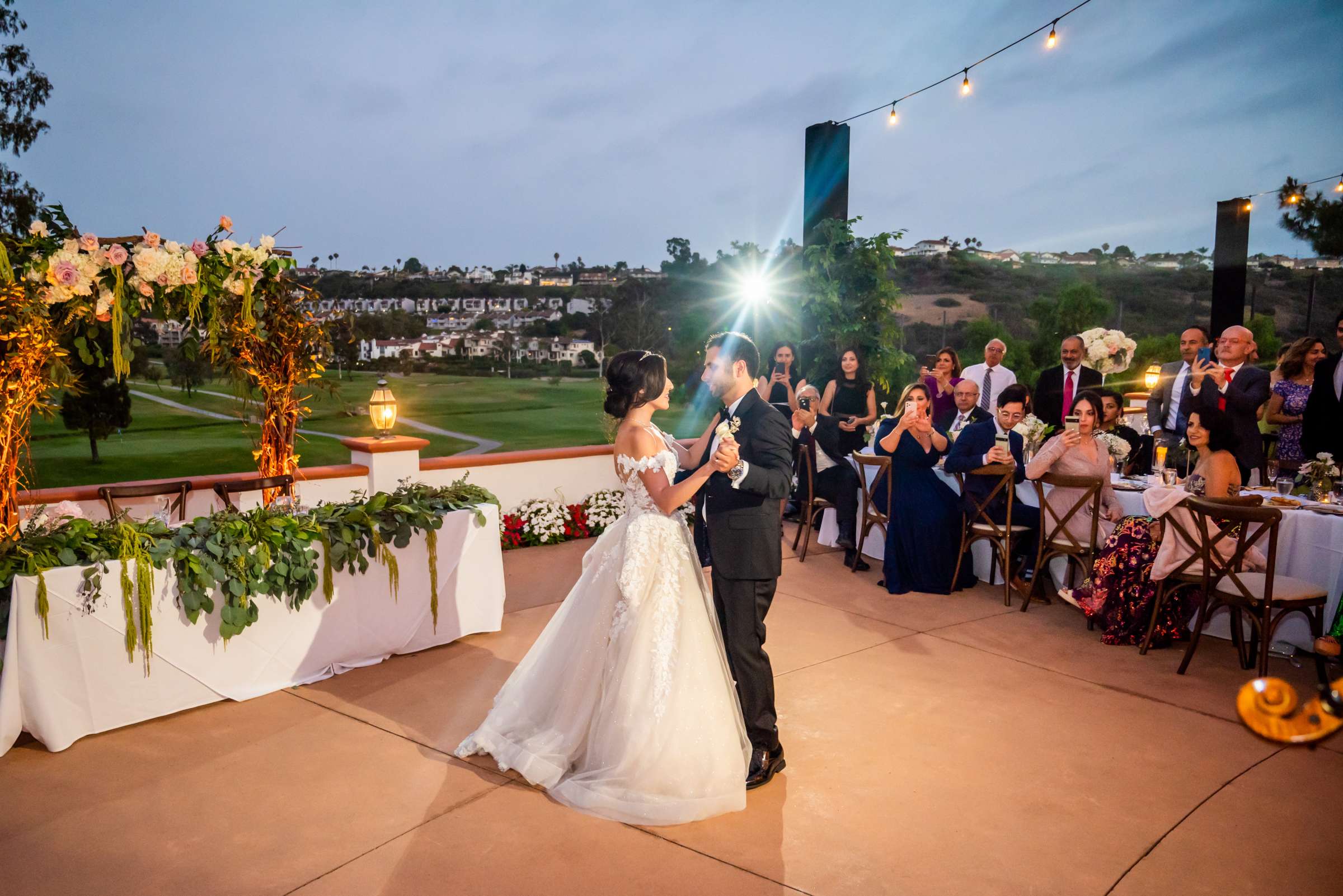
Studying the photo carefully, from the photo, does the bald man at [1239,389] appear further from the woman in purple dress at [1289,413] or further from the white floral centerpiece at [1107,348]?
the white floral centerpiece at [1107,348]

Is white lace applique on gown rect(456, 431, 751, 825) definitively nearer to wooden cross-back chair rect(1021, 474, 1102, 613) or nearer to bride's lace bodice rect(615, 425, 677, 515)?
bride's lace bodice rect(615, 425, 677, 515)

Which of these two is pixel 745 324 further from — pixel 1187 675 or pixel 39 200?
pixel 39 200

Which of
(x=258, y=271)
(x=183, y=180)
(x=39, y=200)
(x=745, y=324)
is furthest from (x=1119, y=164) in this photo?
(x=183, y=180)

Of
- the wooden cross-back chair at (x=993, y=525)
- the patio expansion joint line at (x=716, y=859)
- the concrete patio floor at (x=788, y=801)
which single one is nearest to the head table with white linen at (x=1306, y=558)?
the concrete patio floor at (x=788, y=801)

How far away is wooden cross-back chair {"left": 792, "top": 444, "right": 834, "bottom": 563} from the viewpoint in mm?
6746

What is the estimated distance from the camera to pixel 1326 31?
1233 centimetres

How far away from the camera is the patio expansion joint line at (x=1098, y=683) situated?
379cm

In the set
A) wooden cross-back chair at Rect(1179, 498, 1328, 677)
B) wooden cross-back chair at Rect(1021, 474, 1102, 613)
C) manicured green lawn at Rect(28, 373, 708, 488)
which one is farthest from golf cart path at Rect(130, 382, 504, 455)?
wooden cross-back chair at Rect(1179, 498, 1328, 677)

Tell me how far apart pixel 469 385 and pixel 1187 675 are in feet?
69.6

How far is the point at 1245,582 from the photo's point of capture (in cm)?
424

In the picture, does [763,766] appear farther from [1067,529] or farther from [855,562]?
[855,562]

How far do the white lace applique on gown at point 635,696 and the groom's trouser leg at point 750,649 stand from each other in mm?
70

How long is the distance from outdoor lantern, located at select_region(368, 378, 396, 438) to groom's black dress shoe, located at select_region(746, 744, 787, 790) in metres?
3.92

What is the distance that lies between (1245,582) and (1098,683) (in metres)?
0.90
